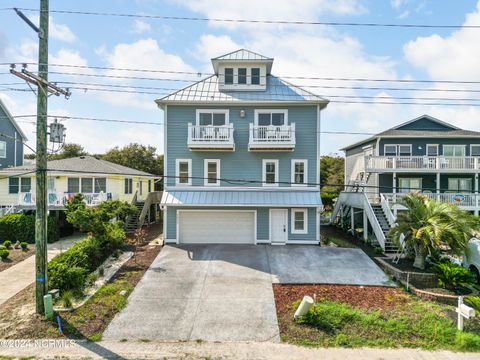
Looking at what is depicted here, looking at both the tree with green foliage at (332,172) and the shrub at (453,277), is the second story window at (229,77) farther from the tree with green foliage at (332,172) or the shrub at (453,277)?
the tree with green foliage at (332,172)

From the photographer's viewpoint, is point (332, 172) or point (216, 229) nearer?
point (216, 229)

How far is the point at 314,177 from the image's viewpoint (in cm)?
1681

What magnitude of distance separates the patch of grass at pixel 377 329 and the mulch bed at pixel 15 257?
1301 cm


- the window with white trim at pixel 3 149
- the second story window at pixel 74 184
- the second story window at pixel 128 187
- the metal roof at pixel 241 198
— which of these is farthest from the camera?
the window with white trim at pixel 3 149

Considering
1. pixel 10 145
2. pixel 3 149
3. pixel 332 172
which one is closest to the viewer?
pixel 3 149

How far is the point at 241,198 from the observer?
16.3m

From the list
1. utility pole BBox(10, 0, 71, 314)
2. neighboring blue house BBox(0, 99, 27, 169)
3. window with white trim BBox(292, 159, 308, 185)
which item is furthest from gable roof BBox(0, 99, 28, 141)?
window with white trim BBox(292, 159, 308, 185)

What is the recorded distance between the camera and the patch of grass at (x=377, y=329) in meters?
7.60

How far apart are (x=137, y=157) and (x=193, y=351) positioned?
3381 cm

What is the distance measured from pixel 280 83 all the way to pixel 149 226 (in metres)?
14.3

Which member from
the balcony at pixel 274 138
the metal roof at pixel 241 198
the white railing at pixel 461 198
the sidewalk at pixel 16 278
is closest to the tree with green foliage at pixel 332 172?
the white railing at pixel 461 198

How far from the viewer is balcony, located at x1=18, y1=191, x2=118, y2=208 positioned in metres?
19.2

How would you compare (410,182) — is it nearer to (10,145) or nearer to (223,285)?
(223,285)

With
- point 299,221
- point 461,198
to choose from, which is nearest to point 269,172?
point 299,221
